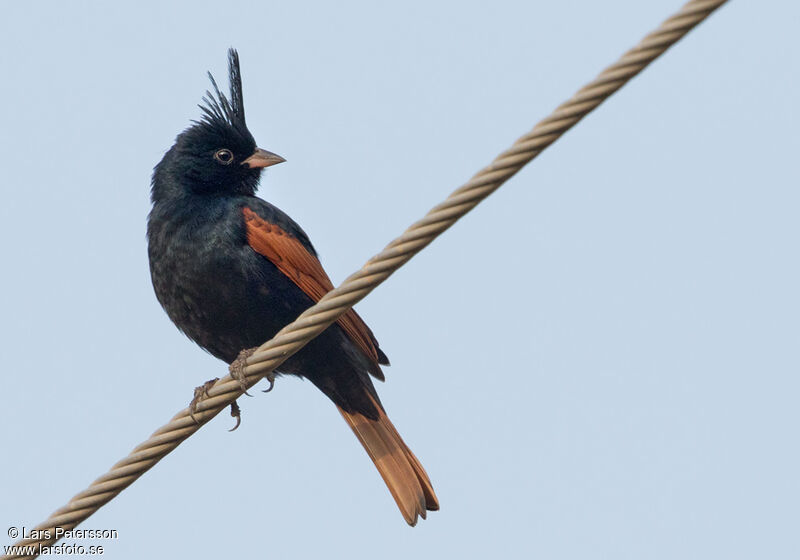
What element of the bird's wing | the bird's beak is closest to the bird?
the bird's wing

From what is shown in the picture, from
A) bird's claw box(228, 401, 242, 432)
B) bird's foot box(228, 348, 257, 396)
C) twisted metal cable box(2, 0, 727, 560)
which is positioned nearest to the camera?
twisted metal cable box(2, 0, 727, 560)

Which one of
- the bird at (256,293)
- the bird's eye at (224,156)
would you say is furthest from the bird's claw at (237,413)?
the bird's eye at (224,156)

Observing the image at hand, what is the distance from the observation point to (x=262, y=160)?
5.99 m

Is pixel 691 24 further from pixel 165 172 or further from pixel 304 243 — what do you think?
pixel 165 172

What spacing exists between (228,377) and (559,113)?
2098mm

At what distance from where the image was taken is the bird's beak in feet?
19.6

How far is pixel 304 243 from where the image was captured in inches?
219

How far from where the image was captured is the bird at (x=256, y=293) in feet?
17.0

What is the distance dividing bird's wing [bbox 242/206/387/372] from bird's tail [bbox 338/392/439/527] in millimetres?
382

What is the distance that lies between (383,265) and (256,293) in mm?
2075

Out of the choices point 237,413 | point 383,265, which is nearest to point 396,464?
point 237,413

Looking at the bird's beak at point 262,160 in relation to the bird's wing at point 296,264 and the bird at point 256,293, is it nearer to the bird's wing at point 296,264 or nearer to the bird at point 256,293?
the bird at point 256,293

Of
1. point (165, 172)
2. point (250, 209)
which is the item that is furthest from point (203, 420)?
point (165, 172)

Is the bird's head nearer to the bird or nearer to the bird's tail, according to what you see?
the bird
